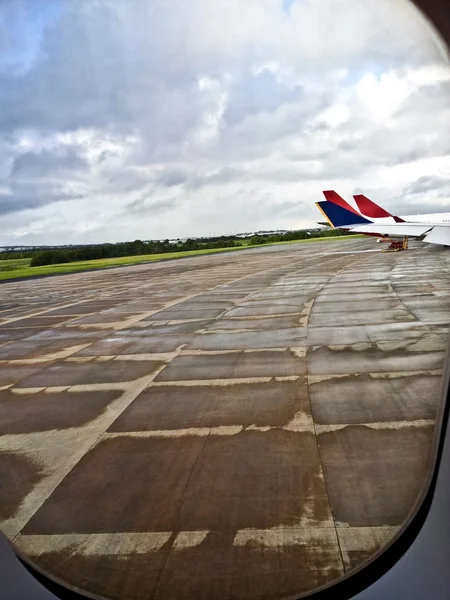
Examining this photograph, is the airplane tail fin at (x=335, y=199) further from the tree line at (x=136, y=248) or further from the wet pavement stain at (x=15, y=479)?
the wet pavement stain at (x=15, y=479)

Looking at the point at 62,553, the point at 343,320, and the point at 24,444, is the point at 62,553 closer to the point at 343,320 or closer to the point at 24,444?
the point at 24,444

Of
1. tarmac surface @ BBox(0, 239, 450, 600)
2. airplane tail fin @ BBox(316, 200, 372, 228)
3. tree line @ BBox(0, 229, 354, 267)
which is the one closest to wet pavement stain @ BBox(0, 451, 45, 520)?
tarmac surface @ BBox(0, 239, 450, 600)

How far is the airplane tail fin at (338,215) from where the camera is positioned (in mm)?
38406

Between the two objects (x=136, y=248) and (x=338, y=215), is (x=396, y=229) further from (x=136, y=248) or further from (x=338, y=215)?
(x=136, y=248)

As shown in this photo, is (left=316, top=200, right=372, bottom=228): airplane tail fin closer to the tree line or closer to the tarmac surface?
the tree line

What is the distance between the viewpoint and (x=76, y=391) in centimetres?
855

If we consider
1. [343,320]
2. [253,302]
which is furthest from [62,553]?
[253,302]

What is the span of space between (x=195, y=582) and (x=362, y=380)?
4981 mm

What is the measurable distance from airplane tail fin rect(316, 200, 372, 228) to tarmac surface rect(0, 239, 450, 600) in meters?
26.7

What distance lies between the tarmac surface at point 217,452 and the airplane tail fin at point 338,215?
2672cm

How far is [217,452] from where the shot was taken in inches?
225

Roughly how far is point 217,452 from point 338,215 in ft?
117

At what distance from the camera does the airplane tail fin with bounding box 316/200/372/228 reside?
126 ft

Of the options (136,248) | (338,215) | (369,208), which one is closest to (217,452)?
(338,215)
